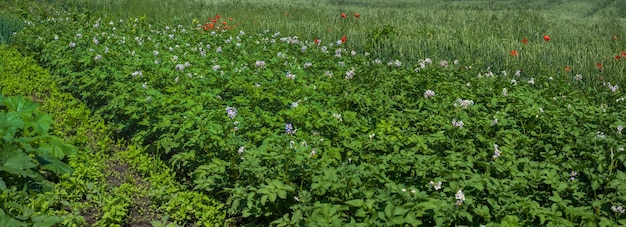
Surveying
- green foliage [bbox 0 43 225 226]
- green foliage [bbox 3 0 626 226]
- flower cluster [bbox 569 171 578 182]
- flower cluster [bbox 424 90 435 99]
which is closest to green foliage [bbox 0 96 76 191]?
green foliage [bbox 0 43 225 226]

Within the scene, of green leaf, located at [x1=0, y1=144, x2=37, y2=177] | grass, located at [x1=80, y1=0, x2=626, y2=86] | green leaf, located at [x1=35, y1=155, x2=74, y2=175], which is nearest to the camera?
green leaf, located at [x1=0, y1=144, x2=37, y2=177]

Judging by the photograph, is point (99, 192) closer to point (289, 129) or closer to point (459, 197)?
point (289, 129)

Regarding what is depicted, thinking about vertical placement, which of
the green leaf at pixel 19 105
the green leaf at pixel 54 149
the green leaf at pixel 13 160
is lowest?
the green leaf at pixel 54 149

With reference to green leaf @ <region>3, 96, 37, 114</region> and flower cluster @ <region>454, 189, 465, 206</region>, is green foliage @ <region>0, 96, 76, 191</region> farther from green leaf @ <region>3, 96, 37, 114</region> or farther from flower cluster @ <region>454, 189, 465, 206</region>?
flower cluster @ <region>454, 189, 465, 206</region>

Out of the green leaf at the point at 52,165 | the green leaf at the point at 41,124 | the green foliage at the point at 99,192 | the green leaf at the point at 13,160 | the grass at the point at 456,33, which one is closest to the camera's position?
the green leaf at the point at 13,160

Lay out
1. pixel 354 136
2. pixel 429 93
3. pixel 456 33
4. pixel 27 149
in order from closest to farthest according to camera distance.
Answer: pixel 27 149, pixel 354 136, pixel 429 93, pixel 456 33

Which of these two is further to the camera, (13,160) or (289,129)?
(289,129)

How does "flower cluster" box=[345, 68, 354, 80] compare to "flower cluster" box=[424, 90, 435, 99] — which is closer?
"flower cluster" box=[424, 90, 435, 99]

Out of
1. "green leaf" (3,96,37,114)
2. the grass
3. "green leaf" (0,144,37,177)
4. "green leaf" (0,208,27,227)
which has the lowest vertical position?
the grass

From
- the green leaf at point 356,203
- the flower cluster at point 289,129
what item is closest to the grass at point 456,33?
the flower cluster at point 289,129

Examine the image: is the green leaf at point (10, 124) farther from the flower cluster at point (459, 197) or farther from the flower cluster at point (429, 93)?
the flower cluster at point (429, 93)

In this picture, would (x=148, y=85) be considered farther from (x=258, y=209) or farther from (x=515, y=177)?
(x=515, y=177)

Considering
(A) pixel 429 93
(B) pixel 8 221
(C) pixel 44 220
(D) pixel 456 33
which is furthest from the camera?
(D) pixel 456 33

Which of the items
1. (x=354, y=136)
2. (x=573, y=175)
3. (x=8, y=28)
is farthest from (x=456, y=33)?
(x=8, y=28)
